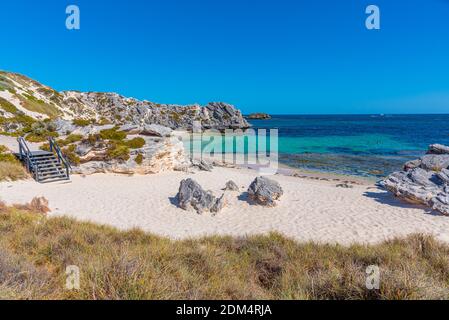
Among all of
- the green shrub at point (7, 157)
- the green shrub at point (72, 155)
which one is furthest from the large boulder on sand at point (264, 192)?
the green shrub at point (7, 157)

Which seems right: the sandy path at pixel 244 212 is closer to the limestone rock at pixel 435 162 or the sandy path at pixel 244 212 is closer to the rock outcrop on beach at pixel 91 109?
the limestone rock at pixel 435 162

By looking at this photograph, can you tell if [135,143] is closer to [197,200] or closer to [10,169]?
[10,169]

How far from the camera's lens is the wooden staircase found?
13445 mm

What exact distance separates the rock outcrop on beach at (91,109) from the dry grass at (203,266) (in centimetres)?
2635

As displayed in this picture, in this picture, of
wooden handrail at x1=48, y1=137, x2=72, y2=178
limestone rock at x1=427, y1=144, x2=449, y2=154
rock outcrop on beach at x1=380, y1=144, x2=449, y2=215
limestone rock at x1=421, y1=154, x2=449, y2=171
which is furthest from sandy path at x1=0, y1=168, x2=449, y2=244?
limestone rock at x1=427, y1=144, x2=449, y2=154

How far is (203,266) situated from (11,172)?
43.3 ft

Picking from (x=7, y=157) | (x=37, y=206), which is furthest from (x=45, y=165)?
(x=37, y=206)

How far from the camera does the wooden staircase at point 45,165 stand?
13.4 m

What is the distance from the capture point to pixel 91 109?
5684cm

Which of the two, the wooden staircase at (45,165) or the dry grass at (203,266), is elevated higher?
the wooden staircase at (45,165)

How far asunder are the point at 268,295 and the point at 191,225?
226 inches

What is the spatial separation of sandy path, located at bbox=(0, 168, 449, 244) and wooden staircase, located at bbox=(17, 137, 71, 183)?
2.25ft

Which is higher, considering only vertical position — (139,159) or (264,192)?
(139,159)

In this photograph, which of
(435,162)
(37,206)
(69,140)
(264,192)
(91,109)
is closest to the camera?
(37,206)
